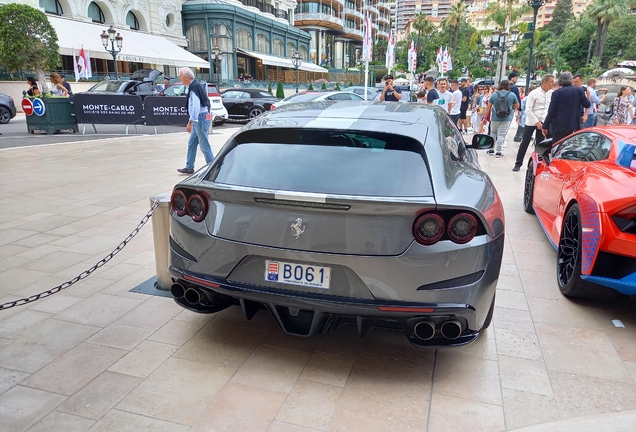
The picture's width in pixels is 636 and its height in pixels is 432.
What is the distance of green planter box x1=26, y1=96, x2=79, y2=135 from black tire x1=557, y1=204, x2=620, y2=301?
1532 cm

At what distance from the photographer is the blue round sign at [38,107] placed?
15.0 metres

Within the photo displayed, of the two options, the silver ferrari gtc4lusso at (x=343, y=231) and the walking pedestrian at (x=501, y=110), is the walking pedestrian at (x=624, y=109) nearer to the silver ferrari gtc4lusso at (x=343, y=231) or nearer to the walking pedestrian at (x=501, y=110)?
the walking pedestrian at (x=501, y=110)

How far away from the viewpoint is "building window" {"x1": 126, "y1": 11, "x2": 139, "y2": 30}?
37.3 m

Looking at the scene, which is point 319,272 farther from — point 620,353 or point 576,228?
point 576,228

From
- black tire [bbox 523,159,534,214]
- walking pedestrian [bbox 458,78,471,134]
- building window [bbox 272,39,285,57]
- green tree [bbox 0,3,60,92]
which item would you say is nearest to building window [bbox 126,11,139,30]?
green tree [bbox 0,3,60,92]

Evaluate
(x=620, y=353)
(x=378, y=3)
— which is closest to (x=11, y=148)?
(x=620, y=353)

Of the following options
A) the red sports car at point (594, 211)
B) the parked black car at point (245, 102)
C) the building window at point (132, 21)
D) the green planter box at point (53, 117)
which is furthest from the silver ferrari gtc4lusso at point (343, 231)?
the building window at point (132, 21)

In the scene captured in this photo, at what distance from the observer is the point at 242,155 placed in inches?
127

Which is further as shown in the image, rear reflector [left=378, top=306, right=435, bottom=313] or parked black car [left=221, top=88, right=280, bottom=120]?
parked black car [left=221, top=88, right=280, bottom=120]

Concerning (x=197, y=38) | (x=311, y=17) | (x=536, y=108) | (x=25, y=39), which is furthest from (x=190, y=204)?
(x=311, y=17)

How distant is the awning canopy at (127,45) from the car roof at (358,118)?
27941mm

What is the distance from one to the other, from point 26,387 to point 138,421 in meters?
0.81

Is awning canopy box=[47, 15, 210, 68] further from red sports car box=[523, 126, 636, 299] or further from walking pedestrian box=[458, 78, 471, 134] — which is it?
red sports car box=[523, 126, 636, 299]

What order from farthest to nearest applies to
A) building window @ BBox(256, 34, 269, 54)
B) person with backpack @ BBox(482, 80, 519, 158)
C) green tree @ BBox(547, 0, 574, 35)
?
1. green tree @ BBox(547, 0, 574, 35)
2. building window @ BBox(256, 34, 269, 54)
3. person with backpack @ BBox(482, 80, 519, 158)
